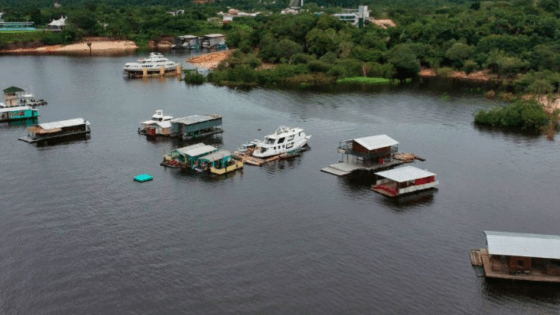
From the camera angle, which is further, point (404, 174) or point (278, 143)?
point (278, 143)

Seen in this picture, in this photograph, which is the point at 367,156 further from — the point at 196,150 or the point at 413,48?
the point at 413,48

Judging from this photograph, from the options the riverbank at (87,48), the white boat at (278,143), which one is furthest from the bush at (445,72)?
the riverbank at (87,48)

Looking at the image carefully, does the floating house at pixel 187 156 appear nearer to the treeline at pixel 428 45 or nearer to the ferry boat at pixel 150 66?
the treeline at pixel 428 45

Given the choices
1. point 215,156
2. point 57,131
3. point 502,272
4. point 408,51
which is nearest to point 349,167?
point 215,156

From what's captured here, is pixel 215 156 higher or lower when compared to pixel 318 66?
lower

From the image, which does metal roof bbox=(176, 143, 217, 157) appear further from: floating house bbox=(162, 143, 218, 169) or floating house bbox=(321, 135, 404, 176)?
floating house bbox=(321, 135, 404, 176)

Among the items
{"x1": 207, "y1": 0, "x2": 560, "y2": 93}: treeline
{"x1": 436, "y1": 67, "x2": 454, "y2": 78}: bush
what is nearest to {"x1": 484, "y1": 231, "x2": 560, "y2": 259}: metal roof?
{"x1": 207, "y1": 0, "x2": 560, "y2": 93}: treeline

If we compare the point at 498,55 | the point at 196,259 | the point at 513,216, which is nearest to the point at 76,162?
the point at 196,259
